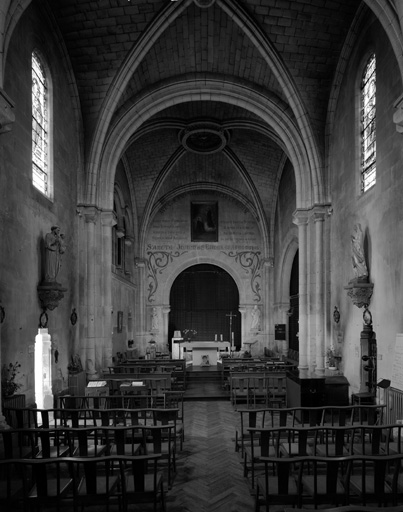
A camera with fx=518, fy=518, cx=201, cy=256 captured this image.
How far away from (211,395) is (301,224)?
593cm

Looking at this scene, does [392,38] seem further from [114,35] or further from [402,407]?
[114,35]

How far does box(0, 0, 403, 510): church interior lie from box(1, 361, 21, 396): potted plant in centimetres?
4

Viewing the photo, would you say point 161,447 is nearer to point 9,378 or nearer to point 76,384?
point 9,378

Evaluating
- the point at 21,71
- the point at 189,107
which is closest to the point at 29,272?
the point at 21,71

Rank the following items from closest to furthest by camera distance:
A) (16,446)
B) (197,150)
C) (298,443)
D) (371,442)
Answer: (298,443)
(371,442)
(16,446)
(197,150)

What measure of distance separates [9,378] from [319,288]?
938 centimetres

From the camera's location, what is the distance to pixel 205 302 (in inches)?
1144

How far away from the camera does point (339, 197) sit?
1472cm

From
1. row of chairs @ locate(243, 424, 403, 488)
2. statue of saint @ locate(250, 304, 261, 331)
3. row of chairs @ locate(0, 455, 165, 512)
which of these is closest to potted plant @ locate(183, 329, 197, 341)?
statue of saint @ locate(250, 304, 261, 331)

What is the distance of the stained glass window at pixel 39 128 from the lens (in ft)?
39.4

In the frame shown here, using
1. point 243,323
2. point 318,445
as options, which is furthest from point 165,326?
point 318,445

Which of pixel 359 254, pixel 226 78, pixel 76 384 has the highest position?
pixel 226 78

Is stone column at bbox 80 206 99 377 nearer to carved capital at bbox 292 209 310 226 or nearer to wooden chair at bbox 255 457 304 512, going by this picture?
carved capital at bbox 292 209 310 226

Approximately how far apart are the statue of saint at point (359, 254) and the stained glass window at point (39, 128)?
745 centimetres
